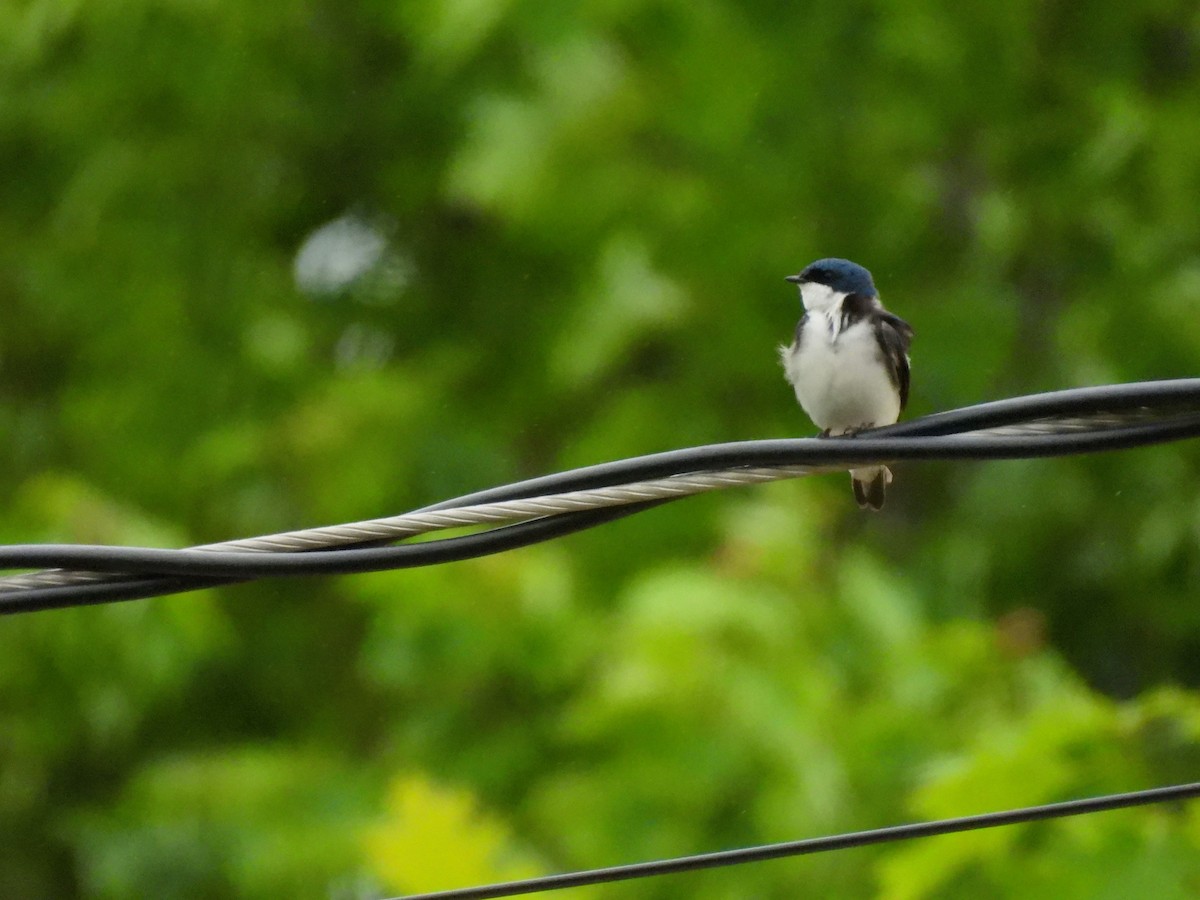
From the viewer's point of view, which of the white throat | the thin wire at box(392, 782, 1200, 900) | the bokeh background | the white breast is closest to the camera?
the thin wire at box(392, 782, 1200, 900)

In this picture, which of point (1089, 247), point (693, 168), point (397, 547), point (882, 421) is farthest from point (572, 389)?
point (397, 547)

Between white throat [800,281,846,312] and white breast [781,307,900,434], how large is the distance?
0.39 ft

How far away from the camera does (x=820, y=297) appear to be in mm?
4453

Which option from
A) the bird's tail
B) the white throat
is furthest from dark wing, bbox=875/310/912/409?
the bird's tail

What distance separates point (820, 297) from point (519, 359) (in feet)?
12.6

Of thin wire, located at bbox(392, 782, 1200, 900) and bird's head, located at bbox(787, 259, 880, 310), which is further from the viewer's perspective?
bird's head, located at bbox(787, 259, 880, 310)

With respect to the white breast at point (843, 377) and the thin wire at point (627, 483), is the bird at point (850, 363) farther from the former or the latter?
the thin wire at point (627, 483)

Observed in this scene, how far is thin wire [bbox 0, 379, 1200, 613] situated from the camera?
2297 millimetres

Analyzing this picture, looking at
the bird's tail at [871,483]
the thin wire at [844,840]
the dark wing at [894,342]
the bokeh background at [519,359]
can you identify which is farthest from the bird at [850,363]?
the thin wire at [844,840]

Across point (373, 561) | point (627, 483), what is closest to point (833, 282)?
point (627, 483)

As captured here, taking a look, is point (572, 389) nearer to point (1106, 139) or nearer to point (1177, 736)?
point (1106, 139)

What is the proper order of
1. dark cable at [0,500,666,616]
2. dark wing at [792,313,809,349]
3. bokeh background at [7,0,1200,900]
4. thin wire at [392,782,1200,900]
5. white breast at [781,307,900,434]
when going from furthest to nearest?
bokeh background at [7,0,1200,900], dark wing at [792,313,809,349], white breast at [781,307,900,434], thin wire at [392,782,1200,900], dark cable at [0,500,666,616]

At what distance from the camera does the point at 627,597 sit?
612 centimetres

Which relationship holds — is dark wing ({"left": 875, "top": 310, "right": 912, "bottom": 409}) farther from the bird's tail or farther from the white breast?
the bird's tail
